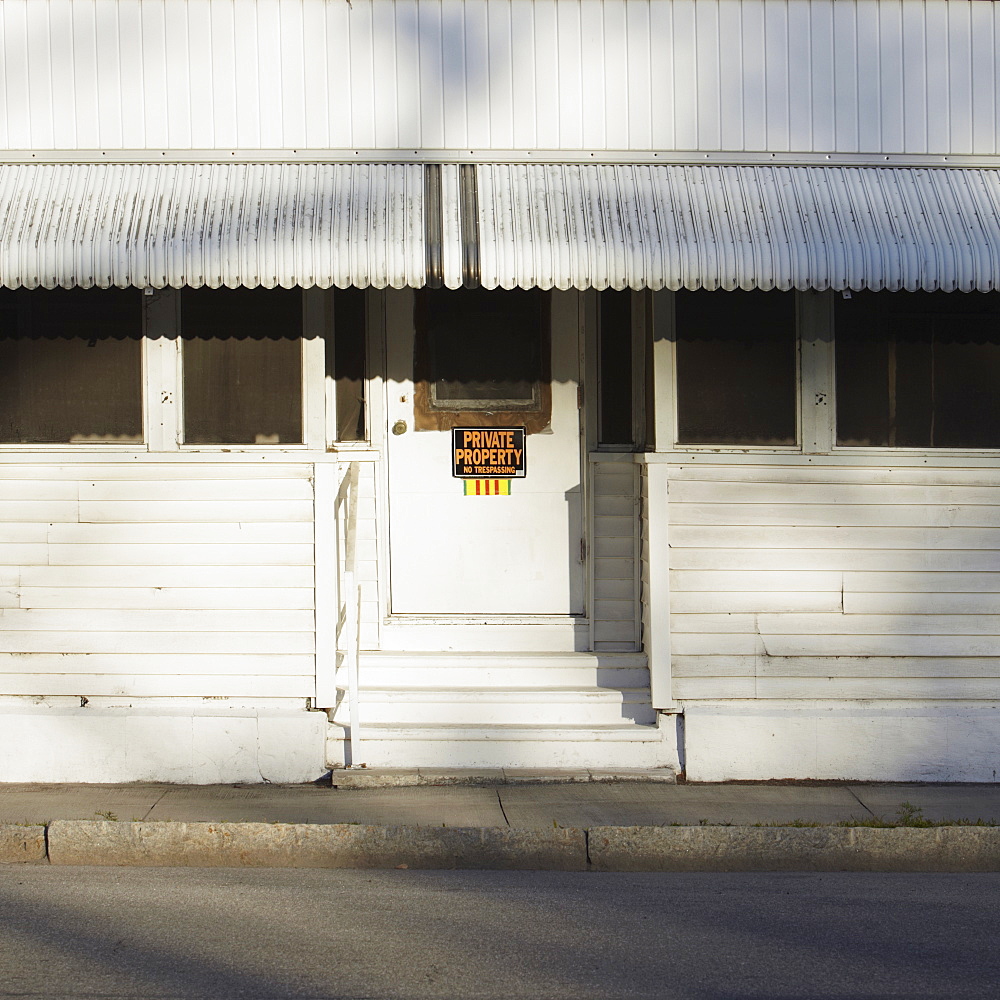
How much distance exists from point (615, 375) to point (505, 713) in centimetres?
220

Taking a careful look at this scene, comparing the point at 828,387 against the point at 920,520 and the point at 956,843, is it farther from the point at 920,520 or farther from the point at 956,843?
the point at 956,843

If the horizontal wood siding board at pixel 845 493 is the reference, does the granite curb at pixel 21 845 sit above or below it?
below

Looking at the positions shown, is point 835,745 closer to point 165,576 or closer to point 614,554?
point 614,554

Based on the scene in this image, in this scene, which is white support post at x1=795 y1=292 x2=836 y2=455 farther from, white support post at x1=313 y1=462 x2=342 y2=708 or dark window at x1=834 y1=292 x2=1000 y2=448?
white support post at x1=313 y1=462 x2=342 y2=708

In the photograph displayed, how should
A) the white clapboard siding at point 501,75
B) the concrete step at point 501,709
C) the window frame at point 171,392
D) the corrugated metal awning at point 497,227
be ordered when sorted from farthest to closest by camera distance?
1. the concrete step at point 501,709
2. the window frame at point 171,392
3. the white clapboard siding at point 501,75
4. the corrugated metal awning at point 497,227

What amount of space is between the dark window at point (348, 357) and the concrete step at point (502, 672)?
4.82 ft

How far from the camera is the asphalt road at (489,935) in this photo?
4176 millimetres

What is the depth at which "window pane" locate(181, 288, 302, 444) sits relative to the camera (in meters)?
6.82

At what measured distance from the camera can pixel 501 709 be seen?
23.1 ft

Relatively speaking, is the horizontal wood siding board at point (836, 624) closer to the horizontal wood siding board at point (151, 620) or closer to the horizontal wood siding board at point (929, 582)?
the horizontal wood siding board at point (929, 582)

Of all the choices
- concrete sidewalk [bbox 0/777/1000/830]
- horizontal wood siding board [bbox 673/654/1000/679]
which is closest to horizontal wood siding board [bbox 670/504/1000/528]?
horizontal wood siding board [bbox 673/654/1000/679]

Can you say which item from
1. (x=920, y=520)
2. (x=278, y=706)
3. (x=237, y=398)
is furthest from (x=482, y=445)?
(x=920, y=520)

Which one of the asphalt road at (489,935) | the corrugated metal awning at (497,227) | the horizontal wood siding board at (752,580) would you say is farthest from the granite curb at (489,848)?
the corrugated metal awning at (497,227)

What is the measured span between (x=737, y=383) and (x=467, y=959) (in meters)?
3.79
